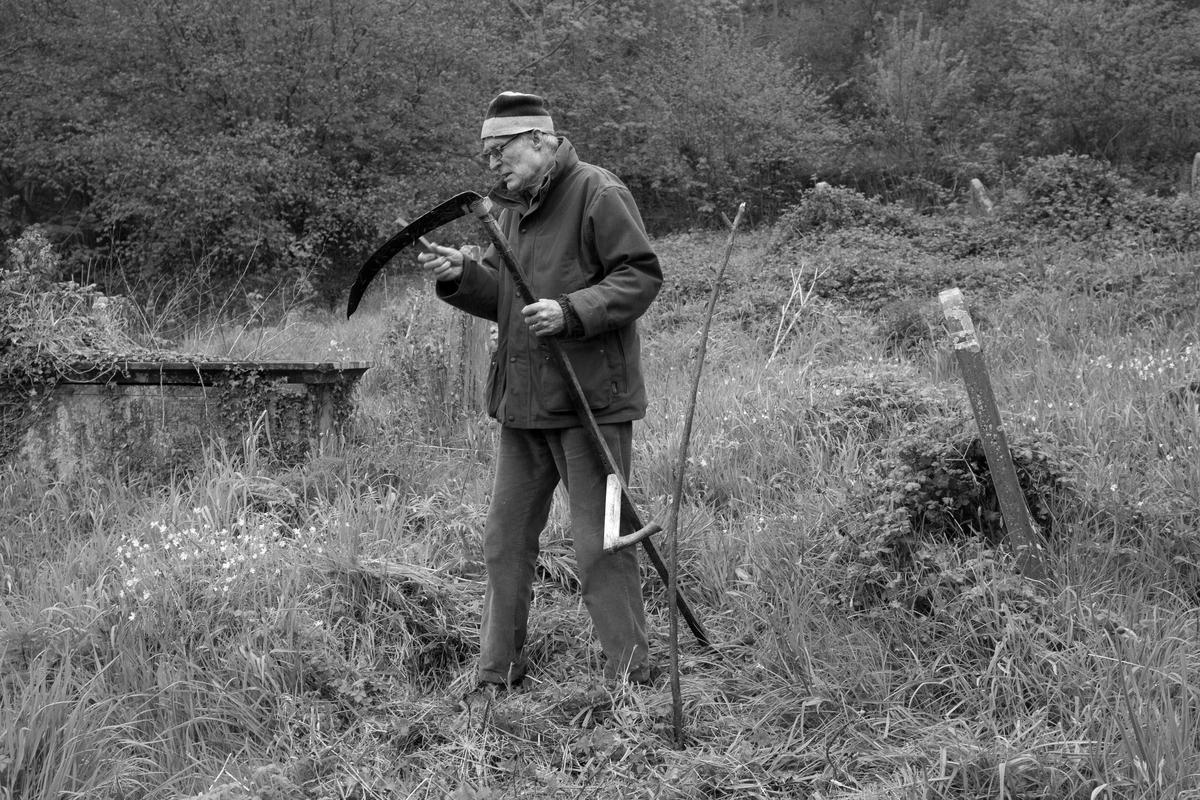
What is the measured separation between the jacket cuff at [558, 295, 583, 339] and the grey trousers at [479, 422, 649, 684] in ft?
1.16

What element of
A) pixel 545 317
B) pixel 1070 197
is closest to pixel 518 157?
pixel 545 317

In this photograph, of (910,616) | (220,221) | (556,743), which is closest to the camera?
(556,743)

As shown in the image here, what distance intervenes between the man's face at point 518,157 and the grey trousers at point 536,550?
0.80m

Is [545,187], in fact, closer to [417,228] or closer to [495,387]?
[417,228]

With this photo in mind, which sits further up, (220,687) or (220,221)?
(220,221)

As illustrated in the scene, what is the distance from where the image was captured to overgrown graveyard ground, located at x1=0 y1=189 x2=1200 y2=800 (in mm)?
2928

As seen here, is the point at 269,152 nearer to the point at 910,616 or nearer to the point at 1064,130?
the point at 910,616

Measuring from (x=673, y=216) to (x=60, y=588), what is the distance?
20768 mm

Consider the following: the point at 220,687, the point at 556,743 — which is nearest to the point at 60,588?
the point at 220,687

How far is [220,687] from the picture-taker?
3.32 meters

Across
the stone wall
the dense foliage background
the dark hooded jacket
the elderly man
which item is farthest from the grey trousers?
the dense foliage background

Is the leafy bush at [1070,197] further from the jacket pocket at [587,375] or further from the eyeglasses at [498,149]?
the eyeglasses at [498,149]

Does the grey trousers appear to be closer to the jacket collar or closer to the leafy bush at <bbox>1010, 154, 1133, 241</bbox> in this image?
the jacket collar

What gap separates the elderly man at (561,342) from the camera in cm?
320
